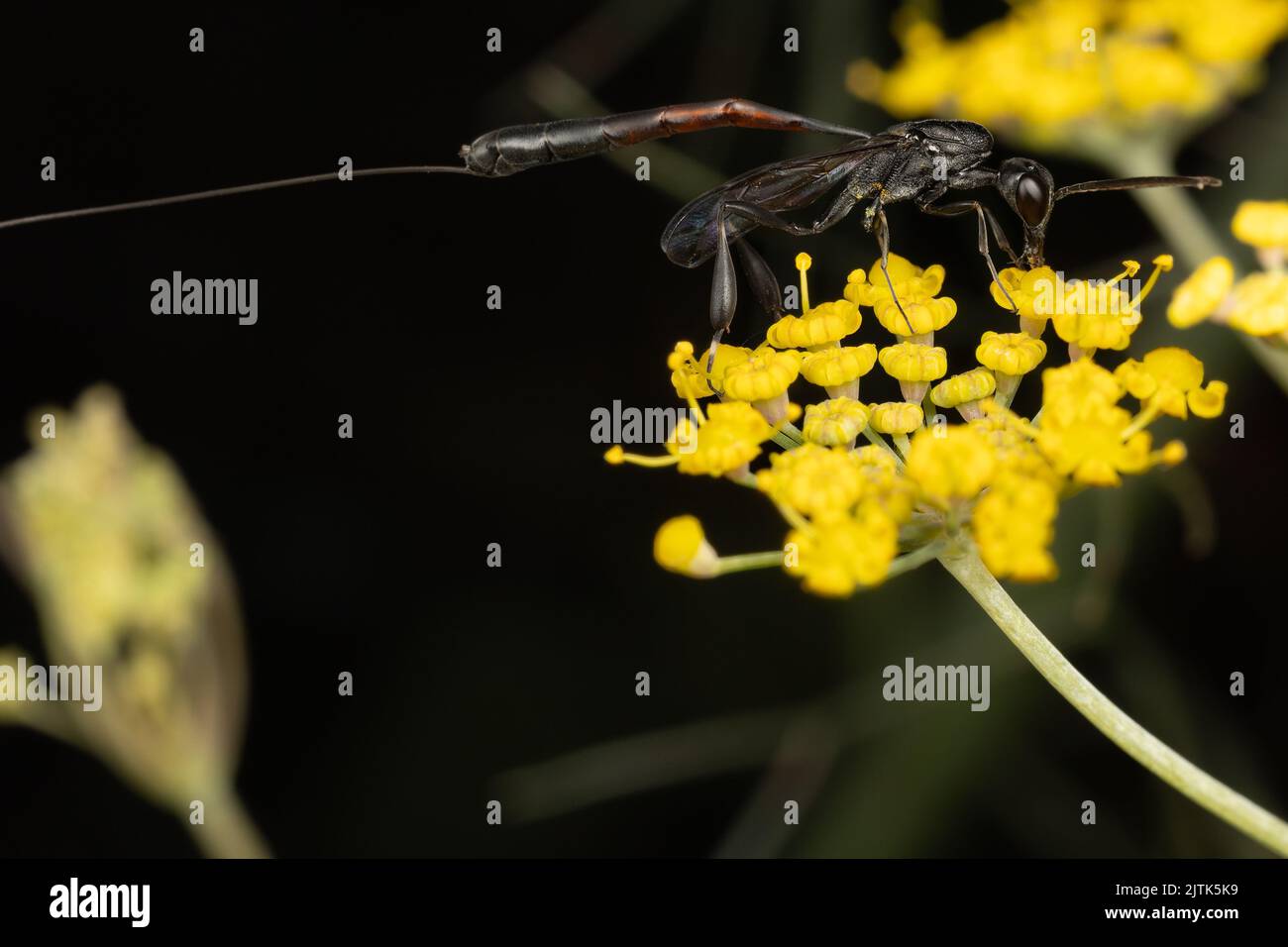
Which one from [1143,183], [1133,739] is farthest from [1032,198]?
[1133,739]

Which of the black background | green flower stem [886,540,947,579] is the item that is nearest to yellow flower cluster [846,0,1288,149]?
the black background

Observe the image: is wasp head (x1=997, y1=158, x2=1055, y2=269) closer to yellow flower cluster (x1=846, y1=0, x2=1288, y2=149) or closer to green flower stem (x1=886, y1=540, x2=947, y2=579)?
green flower stem (x1=886, y1=540, x2=947, y2=579)

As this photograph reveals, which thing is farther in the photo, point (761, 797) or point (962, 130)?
point (761, 797)

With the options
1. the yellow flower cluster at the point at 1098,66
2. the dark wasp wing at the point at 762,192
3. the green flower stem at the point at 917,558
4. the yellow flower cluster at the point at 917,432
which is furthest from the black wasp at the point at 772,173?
the yellow flower cluster at the point at 1098,66

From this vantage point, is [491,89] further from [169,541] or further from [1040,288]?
[1040,288]

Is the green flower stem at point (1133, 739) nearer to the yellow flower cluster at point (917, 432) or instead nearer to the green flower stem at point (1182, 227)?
the yellow flower cluster at point (917, 432)
